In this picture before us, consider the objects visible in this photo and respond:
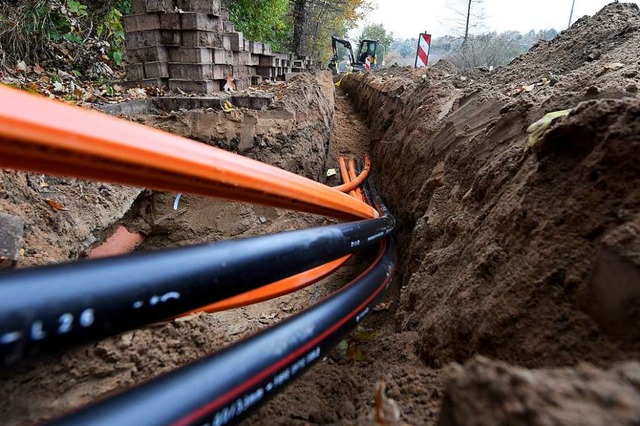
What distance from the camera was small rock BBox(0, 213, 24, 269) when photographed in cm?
127

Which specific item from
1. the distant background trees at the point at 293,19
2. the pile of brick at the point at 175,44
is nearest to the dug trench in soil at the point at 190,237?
the pile of brick at the point at 175,44

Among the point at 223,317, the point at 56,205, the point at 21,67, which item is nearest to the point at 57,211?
the point at 56,205

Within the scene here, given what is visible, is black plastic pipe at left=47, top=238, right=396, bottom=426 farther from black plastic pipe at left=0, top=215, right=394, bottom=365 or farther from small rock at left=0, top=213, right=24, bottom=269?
small rock at left=0, top=213, right=24, bottom=269

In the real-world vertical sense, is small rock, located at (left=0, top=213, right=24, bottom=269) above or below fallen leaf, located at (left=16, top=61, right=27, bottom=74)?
below

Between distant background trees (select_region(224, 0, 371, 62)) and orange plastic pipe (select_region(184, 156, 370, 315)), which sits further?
distant background trees (select_region(224, 0, 371, 62))

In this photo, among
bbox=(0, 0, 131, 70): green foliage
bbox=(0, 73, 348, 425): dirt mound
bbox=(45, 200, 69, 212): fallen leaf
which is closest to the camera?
bbox=(0, 73, 348, 425): dirt mound

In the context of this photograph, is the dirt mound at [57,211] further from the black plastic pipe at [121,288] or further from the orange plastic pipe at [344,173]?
Answer: the orange plastic pipe at [344,173]

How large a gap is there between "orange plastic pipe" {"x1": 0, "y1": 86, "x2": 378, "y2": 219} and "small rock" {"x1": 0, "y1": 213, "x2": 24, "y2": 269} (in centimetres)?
63

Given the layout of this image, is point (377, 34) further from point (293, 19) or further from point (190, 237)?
point (190, 237)

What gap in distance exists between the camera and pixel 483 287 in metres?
1.10

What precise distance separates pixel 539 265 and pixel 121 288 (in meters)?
0.92

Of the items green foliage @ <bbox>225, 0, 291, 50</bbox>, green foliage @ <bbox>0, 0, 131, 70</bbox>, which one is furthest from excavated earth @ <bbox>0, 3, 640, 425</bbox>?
green foliage @ <bbox>225, 0, 291, 50</bbox>

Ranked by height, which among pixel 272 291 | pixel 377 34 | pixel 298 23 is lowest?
pixel 272 291

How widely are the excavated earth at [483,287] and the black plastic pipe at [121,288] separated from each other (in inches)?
11.2
